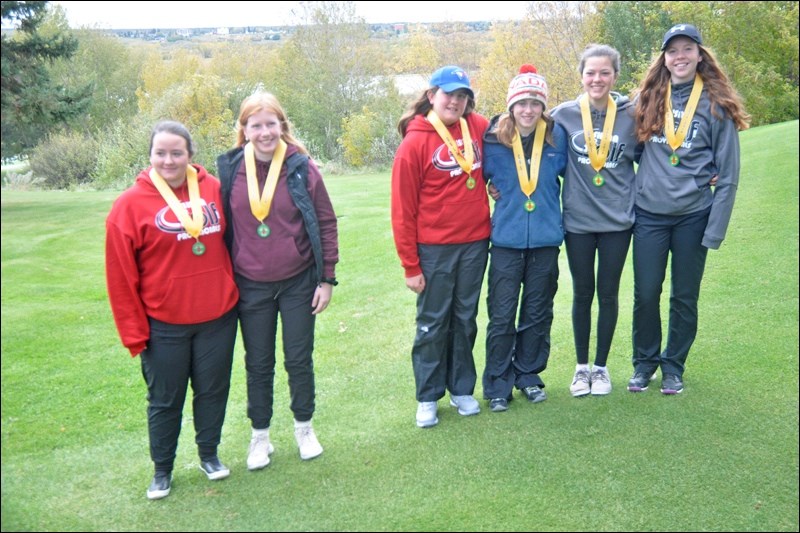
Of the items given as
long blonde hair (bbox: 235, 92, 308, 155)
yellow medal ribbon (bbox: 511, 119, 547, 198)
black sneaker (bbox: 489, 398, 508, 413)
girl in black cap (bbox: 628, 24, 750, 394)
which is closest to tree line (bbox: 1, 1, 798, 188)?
long blonde hair (bbox: 235, 92, 308, 155)

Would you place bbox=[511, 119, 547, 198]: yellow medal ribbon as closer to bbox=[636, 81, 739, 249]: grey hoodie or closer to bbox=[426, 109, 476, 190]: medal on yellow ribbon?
bbox=[426, 109, 476, 190]: medal on yellow ribbon

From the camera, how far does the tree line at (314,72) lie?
7.56 metres

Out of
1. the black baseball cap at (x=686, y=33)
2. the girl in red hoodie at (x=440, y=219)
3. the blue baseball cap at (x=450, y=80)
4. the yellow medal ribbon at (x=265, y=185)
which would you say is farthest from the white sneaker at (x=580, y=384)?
the yellow medal ribbon at (x=265, y=185)

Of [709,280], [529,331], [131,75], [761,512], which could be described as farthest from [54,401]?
[131,75]

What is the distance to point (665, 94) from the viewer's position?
4.25m

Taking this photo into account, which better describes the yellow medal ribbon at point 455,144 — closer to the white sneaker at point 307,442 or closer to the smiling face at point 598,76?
the smiling face at point 598,76

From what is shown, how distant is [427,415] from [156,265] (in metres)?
1.83

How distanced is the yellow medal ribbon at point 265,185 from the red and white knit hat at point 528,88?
52.2 inches

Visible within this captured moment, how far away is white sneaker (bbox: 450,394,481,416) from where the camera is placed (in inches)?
176

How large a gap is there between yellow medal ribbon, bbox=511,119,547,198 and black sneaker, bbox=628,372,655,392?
4.61ft

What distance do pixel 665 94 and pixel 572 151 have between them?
607mm

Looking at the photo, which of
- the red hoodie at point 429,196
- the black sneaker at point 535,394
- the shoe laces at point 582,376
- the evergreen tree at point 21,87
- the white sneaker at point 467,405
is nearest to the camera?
the evergreen tree at point 21,87

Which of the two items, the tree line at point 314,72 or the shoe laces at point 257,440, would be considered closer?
the shoe laces at point 257,440

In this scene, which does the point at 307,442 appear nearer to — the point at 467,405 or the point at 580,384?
the point at 467,405
